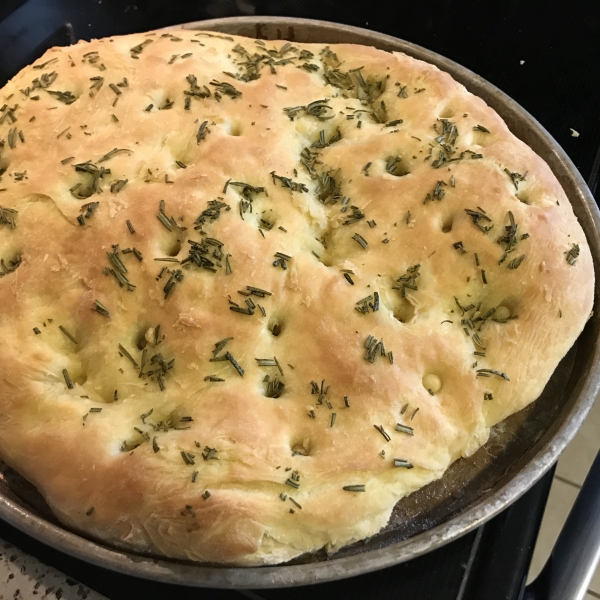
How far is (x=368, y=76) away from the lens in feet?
4.70

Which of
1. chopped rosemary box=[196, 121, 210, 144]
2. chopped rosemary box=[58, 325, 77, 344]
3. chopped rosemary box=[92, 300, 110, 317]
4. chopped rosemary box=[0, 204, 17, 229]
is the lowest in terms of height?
chopped rosemary box=[58, 325, 77, 344]

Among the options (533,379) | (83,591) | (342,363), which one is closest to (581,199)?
(533,379)

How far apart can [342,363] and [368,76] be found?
0.82 metres

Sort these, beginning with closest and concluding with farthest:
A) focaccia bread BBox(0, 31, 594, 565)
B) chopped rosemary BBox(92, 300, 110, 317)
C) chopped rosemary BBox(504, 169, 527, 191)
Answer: focaccia bread BBox(0, 31, 594, 565) → chopped rosemary BBox(92, 300, 110, 317) → chopped rosemary BBox(504, 169, 527, 191)

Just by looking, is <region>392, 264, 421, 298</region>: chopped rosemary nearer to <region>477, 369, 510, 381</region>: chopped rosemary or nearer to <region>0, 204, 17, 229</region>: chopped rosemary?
<region>477, 369, 510, 381</region>: chopped rosemary

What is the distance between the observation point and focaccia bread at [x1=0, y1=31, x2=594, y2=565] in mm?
947

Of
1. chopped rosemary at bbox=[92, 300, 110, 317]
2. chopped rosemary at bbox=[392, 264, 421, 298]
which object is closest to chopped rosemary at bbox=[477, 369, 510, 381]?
chopped rosemary at bbox=[392, 264, 421, 298]

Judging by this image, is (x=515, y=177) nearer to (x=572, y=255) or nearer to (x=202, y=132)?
(x=572, y=255)

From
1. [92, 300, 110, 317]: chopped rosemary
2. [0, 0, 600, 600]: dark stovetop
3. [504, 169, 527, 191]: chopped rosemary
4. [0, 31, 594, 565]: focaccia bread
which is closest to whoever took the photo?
[0, 31, 594, 565]: focaccia bread

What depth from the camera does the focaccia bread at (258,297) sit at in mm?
947

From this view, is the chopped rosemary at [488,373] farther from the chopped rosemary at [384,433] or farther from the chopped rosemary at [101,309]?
the chopped rosemary at [101,309]

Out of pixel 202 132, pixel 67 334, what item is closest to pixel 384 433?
pixel 67 334

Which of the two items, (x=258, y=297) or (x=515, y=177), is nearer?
(x=258, y=297)

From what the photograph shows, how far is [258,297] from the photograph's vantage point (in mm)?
1070
